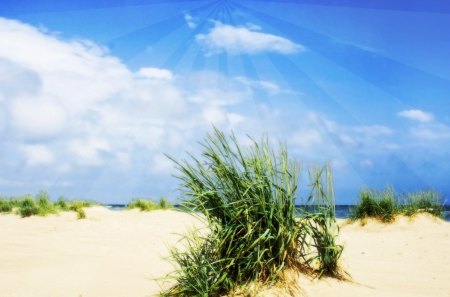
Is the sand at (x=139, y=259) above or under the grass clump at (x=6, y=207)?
under

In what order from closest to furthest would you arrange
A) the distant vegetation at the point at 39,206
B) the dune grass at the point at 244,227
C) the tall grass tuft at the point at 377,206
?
the dune grass at the point at 244,227
the tall grass tuft at the point at 377,206
the distant vegetation at the point at 39,206

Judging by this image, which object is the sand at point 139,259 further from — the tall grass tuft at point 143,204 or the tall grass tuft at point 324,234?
the tall grass tuft at point 143,204

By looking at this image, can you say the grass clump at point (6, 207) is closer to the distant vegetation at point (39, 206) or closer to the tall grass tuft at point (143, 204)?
the distant vegetation at point (39, 206)

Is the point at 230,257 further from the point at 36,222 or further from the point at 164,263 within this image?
the point at 36,222

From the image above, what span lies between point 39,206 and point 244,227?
13.3m

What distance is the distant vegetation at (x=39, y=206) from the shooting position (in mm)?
15391

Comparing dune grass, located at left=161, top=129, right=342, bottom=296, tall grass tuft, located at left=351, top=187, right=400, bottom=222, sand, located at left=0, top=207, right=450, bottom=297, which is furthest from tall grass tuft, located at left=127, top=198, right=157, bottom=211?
dune grass, located at left=161, top=129, right=342, bottom=296

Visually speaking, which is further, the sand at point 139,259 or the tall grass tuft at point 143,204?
the tall grass tuft at point 143,204

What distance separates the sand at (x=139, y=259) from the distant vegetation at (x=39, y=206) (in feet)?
5.06

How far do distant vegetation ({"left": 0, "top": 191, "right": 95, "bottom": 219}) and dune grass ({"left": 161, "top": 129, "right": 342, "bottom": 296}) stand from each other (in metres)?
11.3

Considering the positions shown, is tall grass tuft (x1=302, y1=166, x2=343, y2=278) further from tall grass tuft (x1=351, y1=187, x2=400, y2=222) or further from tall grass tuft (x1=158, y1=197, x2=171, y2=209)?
tall grass tuft (x1=158, y1=197, x2=171, y2=209)

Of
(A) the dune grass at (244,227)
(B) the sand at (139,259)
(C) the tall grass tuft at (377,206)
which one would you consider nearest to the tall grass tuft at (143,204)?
(B) the sand at (139,259)

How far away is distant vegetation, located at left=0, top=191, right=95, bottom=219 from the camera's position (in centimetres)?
1539

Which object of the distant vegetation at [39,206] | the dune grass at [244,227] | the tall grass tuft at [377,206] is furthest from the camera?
the distant vegetation at [39,206]
